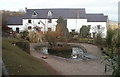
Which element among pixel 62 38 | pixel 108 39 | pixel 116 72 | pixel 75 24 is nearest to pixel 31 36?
pixel 62 38

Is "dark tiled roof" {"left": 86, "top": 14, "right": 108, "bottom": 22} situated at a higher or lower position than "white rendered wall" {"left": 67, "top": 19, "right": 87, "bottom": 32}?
higher

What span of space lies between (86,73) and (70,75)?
3.08ft

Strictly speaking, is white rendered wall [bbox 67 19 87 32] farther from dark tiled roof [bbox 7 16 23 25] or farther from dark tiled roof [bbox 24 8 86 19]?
dark tiled roof [bbox 7 16 23 25]

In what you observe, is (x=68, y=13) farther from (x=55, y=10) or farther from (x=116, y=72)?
(x=116, y=72)

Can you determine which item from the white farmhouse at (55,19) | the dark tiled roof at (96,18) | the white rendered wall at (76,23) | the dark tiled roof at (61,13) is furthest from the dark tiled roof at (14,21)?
the dark tiled roof at (96,18)

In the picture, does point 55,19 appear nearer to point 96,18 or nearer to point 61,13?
point 61,13

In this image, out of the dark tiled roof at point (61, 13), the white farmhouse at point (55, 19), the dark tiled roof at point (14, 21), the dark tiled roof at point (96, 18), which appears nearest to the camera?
the white farmhouse at point (55, 19)

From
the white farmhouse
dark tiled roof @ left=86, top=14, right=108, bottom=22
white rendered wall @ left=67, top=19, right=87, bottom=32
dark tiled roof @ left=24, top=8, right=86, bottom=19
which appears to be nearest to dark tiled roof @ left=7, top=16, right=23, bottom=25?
the white farmhouse

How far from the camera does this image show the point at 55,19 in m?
43.8

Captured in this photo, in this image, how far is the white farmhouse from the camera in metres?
43.2

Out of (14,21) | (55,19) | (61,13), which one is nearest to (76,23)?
(61,13)

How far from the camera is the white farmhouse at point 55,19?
142ft

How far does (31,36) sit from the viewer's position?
90.9ft

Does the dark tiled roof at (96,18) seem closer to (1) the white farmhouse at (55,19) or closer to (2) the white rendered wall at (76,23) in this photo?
(1) the white farmhouse at (55,19)
